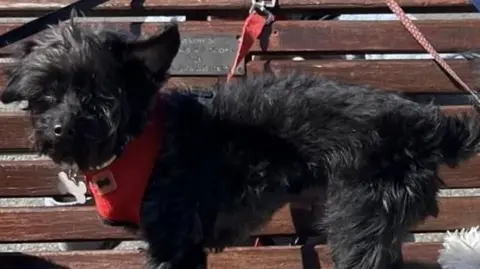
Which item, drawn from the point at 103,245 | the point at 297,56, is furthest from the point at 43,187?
the point at 297,56

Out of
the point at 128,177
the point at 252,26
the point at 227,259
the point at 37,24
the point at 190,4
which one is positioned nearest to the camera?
the point at 128,177

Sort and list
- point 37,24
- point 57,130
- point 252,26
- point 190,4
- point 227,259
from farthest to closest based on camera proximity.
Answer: point 190,4, point 252,26, point 227,259, point 37,24, point 57,130

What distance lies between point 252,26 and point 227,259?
910 mm

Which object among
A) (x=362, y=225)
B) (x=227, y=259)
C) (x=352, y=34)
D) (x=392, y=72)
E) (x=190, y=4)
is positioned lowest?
(x=227, y=259)

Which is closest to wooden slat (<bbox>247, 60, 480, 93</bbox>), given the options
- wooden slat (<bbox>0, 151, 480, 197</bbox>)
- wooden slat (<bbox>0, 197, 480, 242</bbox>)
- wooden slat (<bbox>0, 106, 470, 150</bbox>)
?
wooden slat (<bbox>0, 106, 470, 150</bbox>)

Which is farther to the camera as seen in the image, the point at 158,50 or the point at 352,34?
the point at 352,34

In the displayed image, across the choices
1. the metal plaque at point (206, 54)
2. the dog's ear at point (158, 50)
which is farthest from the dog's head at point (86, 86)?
the metal plaque at point (206, 54)

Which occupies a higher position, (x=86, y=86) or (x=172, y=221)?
(x=86, y=86)

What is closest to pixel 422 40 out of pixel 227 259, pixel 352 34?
pixel 352 34

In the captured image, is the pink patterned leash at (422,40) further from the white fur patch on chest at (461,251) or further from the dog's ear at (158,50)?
the dog's ear at (158,50)

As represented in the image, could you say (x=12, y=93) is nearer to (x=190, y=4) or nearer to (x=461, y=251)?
(x=190, y=4)

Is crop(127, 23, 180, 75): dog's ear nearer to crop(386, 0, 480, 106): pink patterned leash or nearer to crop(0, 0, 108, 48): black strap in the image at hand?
crop(0, 0, 108, 48): black strap

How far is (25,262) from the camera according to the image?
4.01m

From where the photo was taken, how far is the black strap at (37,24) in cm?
382
